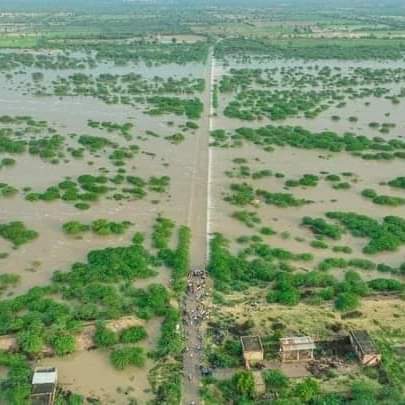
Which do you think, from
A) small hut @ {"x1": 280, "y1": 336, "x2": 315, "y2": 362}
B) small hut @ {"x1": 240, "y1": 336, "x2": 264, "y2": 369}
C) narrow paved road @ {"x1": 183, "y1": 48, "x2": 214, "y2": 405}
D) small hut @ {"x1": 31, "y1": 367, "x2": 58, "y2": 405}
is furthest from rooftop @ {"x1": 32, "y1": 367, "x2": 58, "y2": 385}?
small hut @ {"x1": 280, "y1": 336, "x2": 315, "y2": 362}

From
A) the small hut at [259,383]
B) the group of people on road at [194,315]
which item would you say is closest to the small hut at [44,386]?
the group of people on road at [194,315]

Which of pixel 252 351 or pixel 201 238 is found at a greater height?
pixel 201 238

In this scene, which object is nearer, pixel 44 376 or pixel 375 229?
pixel 44 376

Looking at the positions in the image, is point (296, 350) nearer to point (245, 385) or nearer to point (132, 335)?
point (245, 385)

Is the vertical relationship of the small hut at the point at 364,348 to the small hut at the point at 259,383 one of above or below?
above

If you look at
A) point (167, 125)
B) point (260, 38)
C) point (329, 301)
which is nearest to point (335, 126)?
point (167, 125)

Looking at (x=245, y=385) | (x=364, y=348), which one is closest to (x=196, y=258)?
(x=245, y=385)

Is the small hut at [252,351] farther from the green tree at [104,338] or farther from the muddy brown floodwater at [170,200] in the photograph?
the green tree at [104,338]
